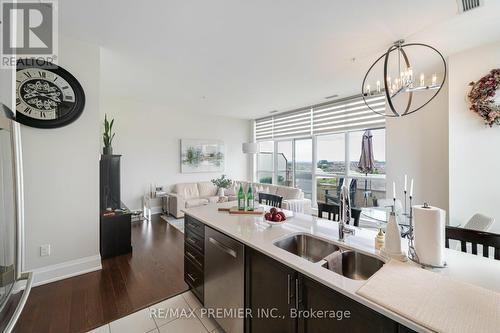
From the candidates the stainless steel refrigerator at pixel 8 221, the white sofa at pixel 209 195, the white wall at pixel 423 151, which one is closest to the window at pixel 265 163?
the white sofa at pixel 209 195

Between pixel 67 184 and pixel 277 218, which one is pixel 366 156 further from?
pixel 67 184

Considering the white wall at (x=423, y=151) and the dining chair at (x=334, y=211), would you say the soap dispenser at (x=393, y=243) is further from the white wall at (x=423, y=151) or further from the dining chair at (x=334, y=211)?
the white wall at (x=423, y=151)

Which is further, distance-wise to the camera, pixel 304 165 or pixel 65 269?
pixel 304 165

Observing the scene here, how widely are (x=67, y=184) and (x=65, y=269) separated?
0.99 metres

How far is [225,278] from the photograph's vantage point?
1625mm

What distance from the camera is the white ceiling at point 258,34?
1.91m

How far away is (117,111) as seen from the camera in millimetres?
4914

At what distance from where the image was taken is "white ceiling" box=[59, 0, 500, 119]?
1.91m

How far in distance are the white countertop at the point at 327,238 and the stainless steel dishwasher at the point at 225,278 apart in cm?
10

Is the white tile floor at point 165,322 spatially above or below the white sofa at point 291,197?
below

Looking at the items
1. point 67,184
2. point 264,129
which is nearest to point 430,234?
point 67,184

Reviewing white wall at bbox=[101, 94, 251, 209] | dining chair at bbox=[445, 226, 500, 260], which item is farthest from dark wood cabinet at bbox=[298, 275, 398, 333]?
white wall at bbox=[101, 94, 251, 209]

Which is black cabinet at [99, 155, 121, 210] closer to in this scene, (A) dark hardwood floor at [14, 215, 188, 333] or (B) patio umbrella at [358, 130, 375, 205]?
(A) dark hardwood floor at [14, 215, 188, 333]

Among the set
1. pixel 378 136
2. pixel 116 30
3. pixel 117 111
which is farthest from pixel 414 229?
pixel 117 111
